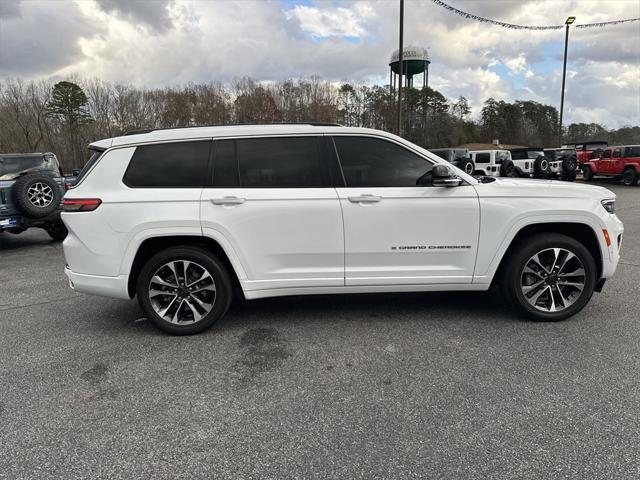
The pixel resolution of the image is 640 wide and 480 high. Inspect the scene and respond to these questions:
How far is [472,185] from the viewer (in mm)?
3963

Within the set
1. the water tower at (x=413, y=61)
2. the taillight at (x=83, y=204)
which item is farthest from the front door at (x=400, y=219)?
the water tower at (x=413, y=61)

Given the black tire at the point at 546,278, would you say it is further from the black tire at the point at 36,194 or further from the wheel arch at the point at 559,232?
the black tire at the point at 36,194

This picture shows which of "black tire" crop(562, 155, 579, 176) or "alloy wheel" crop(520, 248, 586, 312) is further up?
"black tire" crop(562, 155, 579, 176)

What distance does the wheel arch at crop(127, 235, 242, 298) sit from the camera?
3.90 metres

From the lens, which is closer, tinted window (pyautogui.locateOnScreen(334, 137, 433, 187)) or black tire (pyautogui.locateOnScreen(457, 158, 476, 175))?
tinted window (pyautogui.locateOnScreen(334, 137, 433, 187))

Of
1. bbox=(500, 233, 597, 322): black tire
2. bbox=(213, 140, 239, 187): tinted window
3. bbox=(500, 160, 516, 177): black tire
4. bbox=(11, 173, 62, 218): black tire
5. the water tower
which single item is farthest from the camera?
the water tower

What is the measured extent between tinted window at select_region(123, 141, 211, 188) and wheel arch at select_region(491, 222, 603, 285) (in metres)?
2.88

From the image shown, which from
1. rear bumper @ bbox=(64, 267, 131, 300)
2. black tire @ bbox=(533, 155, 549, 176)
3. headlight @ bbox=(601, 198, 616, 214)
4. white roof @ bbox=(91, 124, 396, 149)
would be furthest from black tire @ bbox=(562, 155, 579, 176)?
rear bumper @ bbox=(64, 267, 131, 300)

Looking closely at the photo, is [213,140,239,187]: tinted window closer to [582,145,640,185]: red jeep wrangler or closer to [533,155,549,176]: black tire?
[533,155,549,176]: black tire

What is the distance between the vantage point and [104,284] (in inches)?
153

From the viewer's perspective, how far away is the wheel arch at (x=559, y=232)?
4.07 metres

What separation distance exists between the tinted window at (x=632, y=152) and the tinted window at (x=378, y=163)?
21.7 m

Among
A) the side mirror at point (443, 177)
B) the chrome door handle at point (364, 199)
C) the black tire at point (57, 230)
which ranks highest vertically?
the side mirror at point (443, 177)

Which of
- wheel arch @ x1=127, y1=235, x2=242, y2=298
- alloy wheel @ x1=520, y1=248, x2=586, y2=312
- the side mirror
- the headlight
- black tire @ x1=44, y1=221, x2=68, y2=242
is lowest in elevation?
black tire @ x1=44, y1=221, x2=68, y2=242
